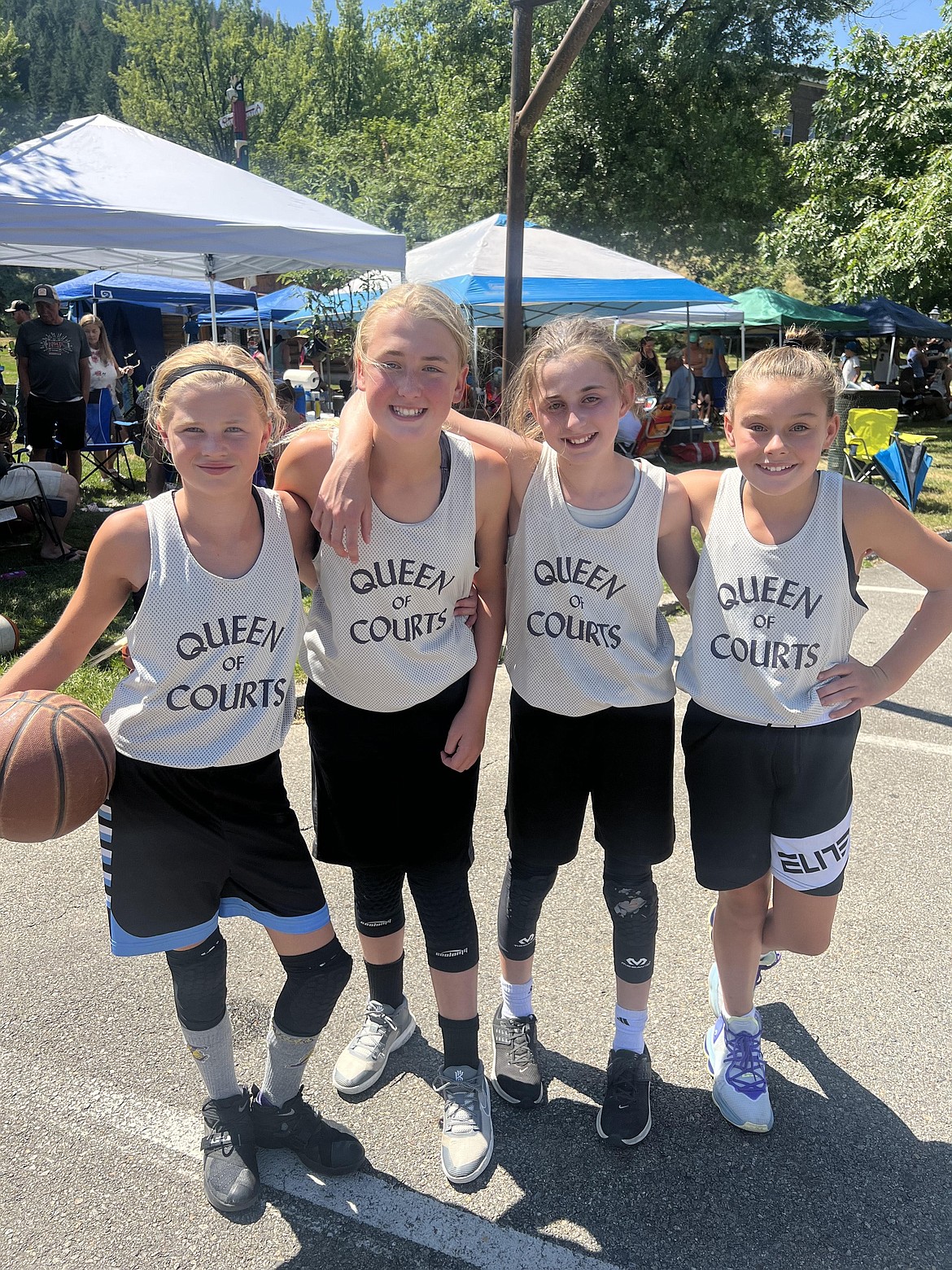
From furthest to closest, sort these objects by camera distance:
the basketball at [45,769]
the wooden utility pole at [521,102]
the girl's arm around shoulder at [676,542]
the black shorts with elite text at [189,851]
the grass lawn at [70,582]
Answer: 1. the grass lawn at [70,582]
2. the wooden utility pole at [521,102]
3. the girl's arm around shoulder at [676,542]
4. the black shorts with elite text at [189,851]
5. the basketball at [45,769]

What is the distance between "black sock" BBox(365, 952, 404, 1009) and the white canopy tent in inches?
242

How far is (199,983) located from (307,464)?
1179 mm

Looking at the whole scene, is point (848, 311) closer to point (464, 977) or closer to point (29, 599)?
point (29, 599)

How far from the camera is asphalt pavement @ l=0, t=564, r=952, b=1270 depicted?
6.50 ft

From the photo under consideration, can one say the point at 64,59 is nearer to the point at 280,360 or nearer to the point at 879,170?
the point at 280,360

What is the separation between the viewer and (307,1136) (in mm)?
2180

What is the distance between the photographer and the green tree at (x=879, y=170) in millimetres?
16750

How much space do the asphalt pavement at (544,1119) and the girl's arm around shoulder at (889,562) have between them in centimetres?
52

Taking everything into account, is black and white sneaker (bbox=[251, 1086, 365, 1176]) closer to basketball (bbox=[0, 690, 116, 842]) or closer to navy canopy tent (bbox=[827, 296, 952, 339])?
basketball (bbox=[0, 690, 116, 842])

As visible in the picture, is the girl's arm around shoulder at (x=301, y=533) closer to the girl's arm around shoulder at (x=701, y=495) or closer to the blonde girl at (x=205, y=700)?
the blonde girl at (x=205, y=700)

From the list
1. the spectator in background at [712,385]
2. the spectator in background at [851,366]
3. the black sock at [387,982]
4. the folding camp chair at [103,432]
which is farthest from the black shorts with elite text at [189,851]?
the spectator in background at [851,366]

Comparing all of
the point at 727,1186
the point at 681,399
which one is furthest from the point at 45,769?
the point at 681,399

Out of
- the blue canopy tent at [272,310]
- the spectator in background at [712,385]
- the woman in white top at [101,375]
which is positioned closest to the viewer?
the woman in white top at [101,375]

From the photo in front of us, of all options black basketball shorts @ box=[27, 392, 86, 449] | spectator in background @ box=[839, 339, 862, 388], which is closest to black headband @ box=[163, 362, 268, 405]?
black basketball shorts @ box=[27, 392, 86, 449]
